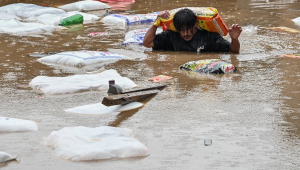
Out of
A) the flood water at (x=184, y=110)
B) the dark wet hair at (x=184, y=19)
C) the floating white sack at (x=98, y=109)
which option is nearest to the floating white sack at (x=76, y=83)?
the flood water at (x=184, y=110)

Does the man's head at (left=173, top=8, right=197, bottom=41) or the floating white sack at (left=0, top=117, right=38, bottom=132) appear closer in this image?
the floating white sack at (left=0, top=117, right=38, bottom=132)

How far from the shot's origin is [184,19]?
245 inches

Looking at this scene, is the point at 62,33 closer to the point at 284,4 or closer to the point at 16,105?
the point at 16,105

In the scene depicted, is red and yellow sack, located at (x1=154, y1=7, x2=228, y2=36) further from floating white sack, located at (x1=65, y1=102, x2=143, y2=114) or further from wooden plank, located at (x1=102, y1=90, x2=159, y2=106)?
floating white sack, located at (x1=65, y1=102, x2=143, y2=114)

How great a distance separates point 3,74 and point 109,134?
2448 millimetres

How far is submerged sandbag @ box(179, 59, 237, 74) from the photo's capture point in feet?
→ 17.7

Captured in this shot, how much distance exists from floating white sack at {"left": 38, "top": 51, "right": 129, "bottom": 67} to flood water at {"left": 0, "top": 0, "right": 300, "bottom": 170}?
169mm

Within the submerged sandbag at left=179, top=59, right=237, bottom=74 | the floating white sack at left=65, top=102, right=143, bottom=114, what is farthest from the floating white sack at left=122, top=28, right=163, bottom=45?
the floating white sack at left=65, top=102, right=143, bottom=114

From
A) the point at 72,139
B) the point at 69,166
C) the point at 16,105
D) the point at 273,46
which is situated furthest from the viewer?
the point at 273,46

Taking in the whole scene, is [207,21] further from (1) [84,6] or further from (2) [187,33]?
(1) [84,6]

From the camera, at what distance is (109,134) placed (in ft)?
11.4

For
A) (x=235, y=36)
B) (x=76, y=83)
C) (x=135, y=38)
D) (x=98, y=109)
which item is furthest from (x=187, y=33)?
(x=98, y=109)

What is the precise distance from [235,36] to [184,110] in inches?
Result: 91.9

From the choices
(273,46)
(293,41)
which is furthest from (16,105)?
(293,41)
